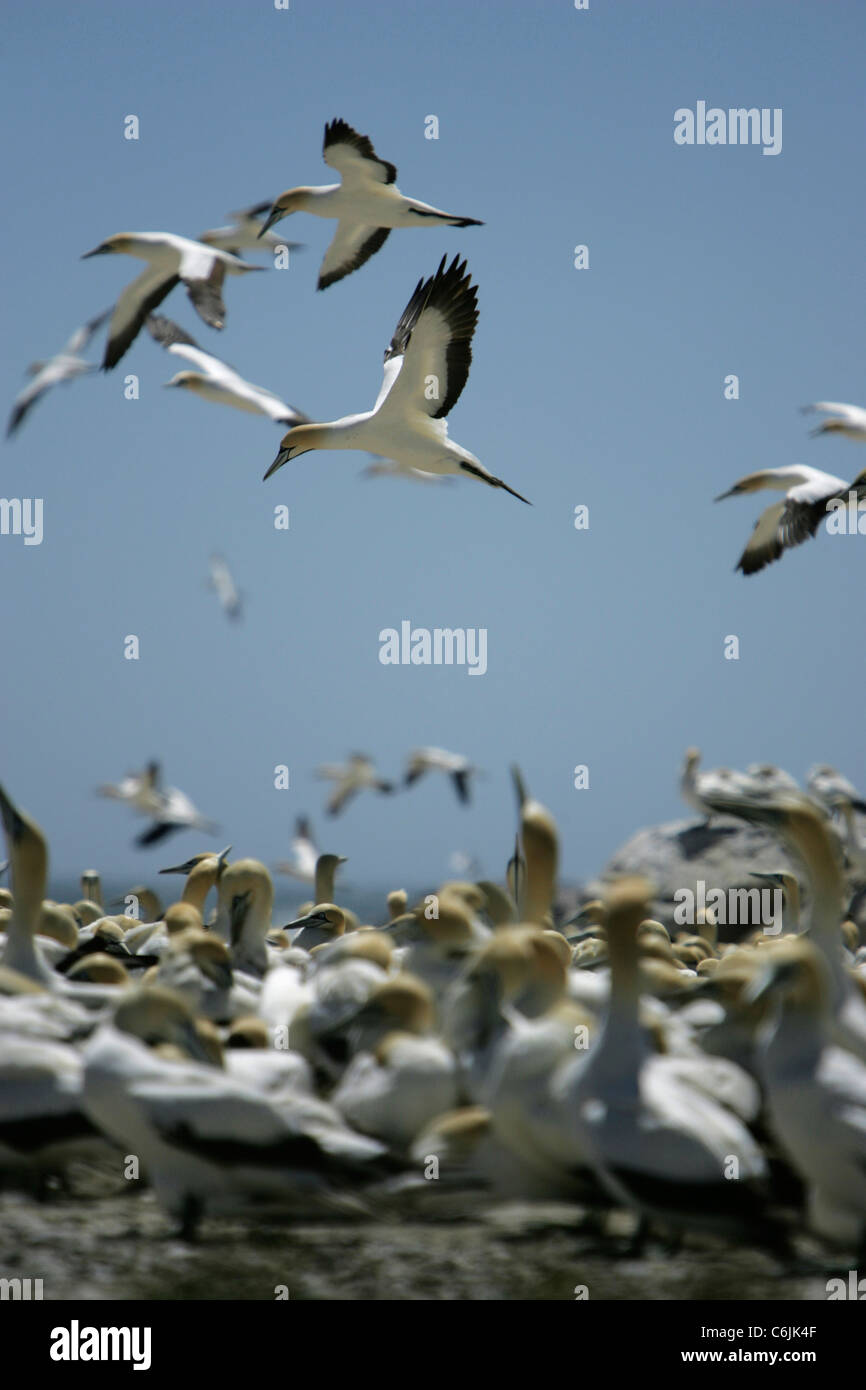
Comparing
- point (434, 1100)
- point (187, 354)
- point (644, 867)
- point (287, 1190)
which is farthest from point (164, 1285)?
point (644, 867)

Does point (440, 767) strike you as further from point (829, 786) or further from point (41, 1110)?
point (41, 1110)

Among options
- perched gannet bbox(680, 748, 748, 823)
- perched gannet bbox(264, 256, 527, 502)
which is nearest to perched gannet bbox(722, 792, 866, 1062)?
perched gannet bbox(264, 256, 527, 502)

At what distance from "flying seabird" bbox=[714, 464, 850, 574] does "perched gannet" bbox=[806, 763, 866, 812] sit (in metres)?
4.10

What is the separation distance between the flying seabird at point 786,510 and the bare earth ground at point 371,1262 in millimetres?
10795

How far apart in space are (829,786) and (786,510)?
5.72 meters

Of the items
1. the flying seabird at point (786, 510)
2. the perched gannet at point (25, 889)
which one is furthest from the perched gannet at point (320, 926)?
the flying seabird at point (786, 510)

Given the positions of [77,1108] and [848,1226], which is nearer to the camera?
[848,1226]

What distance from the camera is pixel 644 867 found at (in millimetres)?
18750

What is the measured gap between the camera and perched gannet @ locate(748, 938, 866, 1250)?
4777 mm

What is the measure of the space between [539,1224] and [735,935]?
12.1 m

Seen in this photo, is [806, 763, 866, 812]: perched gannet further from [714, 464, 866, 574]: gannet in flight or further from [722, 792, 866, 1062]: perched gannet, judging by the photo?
[722, 792, 866, 1062]: perched gannet

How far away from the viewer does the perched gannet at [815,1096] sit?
4.78m

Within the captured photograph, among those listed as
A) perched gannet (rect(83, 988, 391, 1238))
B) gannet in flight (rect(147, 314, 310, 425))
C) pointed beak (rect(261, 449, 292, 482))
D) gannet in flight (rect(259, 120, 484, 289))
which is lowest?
perched gannet (rect(83, 988, 391, 1238))
